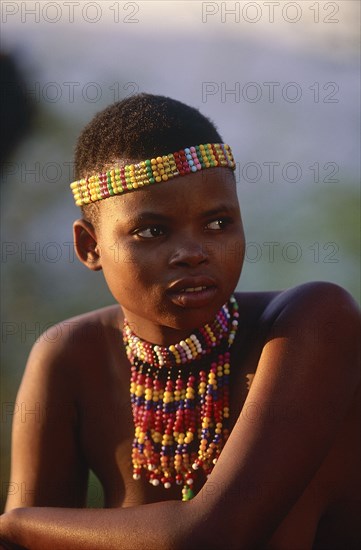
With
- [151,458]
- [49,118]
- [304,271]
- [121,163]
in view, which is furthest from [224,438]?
[49,118]

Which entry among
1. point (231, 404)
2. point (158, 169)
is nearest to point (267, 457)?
point (231, 404)

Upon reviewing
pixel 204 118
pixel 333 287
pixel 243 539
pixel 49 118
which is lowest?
pixel 243 539

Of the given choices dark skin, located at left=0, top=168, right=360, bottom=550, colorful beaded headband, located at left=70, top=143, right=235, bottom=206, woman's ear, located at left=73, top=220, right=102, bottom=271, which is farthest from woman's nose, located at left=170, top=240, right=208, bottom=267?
woman's ear, located at left=73, top=220, right=102, bottom=271

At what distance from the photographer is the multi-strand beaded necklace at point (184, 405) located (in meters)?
2.69

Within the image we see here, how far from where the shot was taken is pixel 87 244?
115 inches

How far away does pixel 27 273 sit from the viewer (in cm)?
655

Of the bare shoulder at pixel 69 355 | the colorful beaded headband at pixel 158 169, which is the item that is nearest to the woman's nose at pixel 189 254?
the colorful beaded headband at pixel 158 169

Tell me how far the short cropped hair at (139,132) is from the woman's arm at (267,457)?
0.60 m

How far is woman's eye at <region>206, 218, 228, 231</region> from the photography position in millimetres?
2535

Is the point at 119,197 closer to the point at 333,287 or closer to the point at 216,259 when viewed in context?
the point at 216,259

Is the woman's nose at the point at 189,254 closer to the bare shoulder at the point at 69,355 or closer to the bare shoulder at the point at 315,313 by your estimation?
the bare shoulder at the point at 315,313

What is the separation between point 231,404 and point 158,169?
768 millimetres

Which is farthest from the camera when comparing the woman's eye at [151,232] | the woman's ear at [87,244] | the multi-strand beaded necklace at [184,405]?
the woman's ear at [87,244]

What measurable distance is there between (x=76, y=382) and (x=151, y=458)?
42cm
